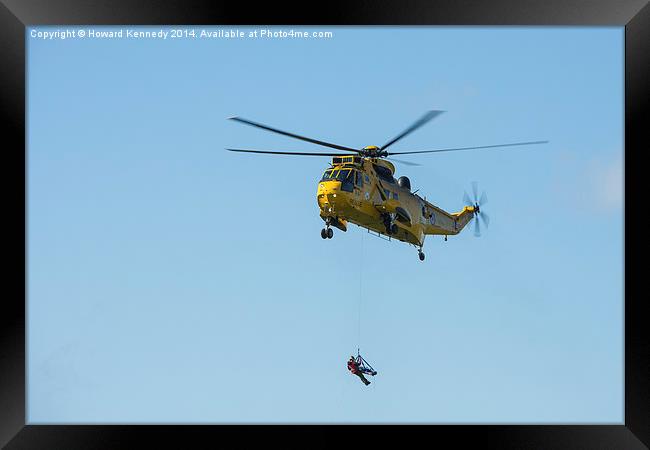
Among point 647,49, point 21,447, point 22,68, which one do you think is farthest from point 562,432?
point 22,68

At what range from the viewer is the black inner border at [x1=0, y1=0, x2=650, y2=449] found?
657 inches

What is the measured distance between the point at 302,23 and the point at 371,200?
1052 centimetres

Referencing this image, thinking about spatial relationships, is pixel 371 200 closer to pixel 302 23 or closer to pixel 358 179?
pixel 358 179

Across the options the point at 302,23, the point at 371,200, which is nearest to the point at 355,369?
the point at 371,200

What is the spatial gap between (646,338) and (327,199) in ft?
35.5

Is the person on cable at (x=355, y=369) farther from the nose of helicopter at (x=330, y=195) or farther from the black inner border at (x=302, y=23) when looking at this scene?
the black inner border at (x=302, y=23)

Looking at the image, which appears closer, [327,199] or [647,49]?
[647,49]

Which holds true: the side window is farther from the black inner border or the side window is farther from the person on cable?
the black inner border

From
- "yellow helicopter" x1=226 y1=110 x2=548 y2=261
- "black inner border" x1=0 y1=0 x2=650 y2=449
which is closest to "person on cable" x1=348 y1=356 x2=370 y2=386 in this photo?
"yellow helicopter" x1=226 y1=110 x2=548 y2=261

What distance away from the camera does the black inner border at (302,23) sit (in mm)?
16688

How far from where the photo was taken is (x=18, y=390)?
1695 cm

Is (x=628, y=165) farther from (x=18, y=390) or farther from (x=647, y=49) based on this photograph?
(x=18, y=390)

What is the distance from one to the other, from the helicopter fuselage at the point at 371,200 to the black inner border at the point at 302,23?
960cm

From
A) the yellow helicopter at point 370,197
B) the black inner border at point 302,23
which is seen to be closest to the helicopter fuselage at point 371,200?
the yellow helicopter at point 370,197
